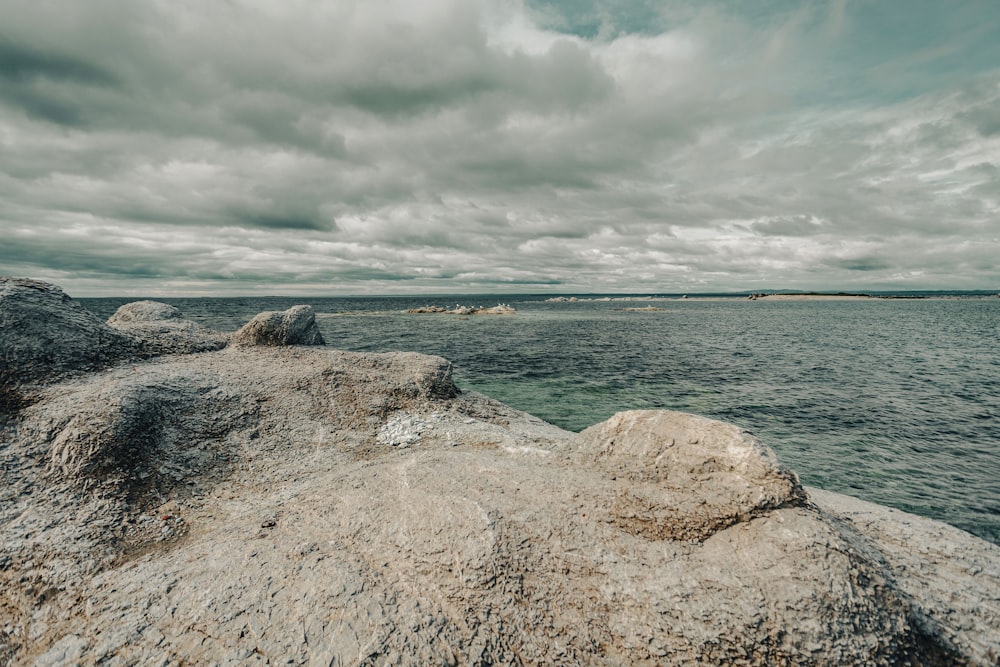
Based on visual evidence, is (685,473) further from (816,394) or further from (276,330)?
(816,394)

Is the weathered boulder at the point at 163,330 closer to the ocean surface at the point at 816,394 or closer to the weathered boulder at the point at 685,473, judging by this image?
the weathered boulder at the point at 685,473

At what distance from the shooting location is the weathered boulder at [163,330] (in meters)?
14.4

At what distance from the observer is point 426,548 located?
648cm

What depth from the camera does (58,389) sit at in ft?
33.8

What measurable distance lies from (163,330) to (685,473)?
54.8ft

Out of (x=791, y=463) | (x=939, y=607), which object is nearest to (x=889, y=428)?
(x=791, y=463)

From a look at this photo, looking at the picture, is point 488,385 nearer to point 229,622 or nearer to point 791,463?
point 791,463

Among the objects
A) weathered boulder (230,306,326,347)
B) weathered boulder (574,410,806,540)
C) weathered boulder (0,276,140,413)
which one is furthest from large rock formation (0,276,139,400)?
weathered boulder (574,410,806,540)

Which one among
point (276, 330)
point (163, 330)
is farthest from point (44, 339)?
point (276, 330)

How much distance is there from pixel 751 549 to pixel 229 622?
6.93 metres

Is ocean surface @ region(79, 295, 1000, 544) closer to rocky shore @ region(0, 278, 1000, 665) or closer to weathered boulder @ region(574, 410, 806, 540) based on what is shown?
rocky shore @ region(0, 278, 1000, 665)

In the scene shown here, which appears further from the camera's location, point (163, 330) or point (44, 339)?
point (163, 330)

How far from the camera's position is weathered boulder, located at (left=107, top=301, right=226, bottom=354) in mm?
14406

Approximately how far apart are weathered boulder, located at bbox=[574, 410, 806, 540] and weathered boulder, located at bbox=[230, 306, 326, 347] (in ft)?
42.4
